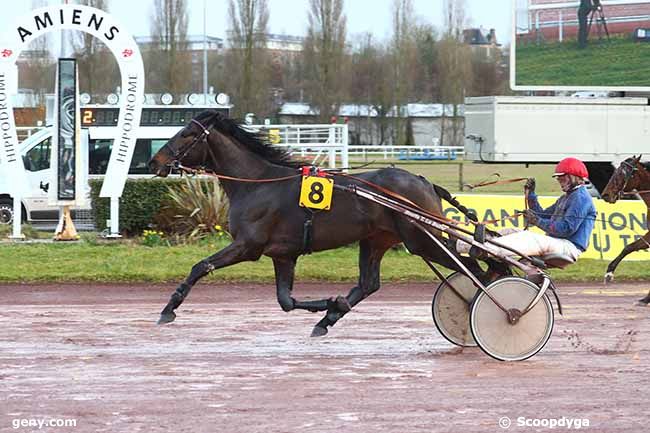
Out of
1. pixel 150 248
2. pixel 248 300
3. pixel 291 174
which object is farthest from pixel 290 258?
pixel 150 248

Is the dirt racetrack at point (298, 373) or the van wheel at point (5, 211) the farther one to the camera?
the van wheel at point (5, 211)

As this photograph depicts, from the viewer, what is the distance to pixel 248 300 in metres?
11.6

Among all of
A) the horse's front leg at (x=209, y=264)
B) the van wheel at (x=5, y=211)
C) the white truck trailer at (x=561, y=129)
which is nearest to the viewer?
the horse's front leg at (x=209, y=264)

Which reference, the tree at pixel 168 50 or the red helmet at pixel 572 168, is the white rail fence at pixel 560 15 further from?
the tree at pixel 168 50

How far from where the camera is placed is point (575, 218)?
26.8 feet

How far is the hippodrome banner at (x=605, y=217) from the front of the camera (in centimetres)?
1479

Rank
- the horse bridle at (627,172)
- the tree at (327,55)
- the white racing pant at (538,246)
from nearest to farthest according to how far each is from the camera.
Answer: the white racing pant at (538,246), the horse bridle at (627,172), the tree at (327,55)

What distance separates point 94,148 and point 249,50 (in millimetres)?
26561

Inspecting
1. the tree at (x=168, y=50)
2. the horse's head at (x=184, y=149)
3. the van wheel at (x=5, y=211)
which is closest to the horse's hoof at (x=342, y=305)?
the horse's head at (x=184, y=149)

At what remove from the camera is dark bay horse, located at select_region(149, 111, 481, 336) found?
847 cm

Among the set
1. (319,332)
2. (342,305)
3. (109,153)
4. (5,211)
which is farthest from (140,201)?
(342,305)

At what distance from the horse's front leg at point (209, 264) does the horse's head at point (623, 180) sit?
5.24 meters

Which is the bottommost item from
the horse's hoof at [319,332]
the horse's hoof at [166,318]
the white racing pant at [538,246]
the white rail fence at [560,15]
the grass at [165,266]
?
the grass at [165,266]

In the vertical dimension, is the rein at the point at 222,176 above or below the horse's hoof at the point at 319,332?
above
